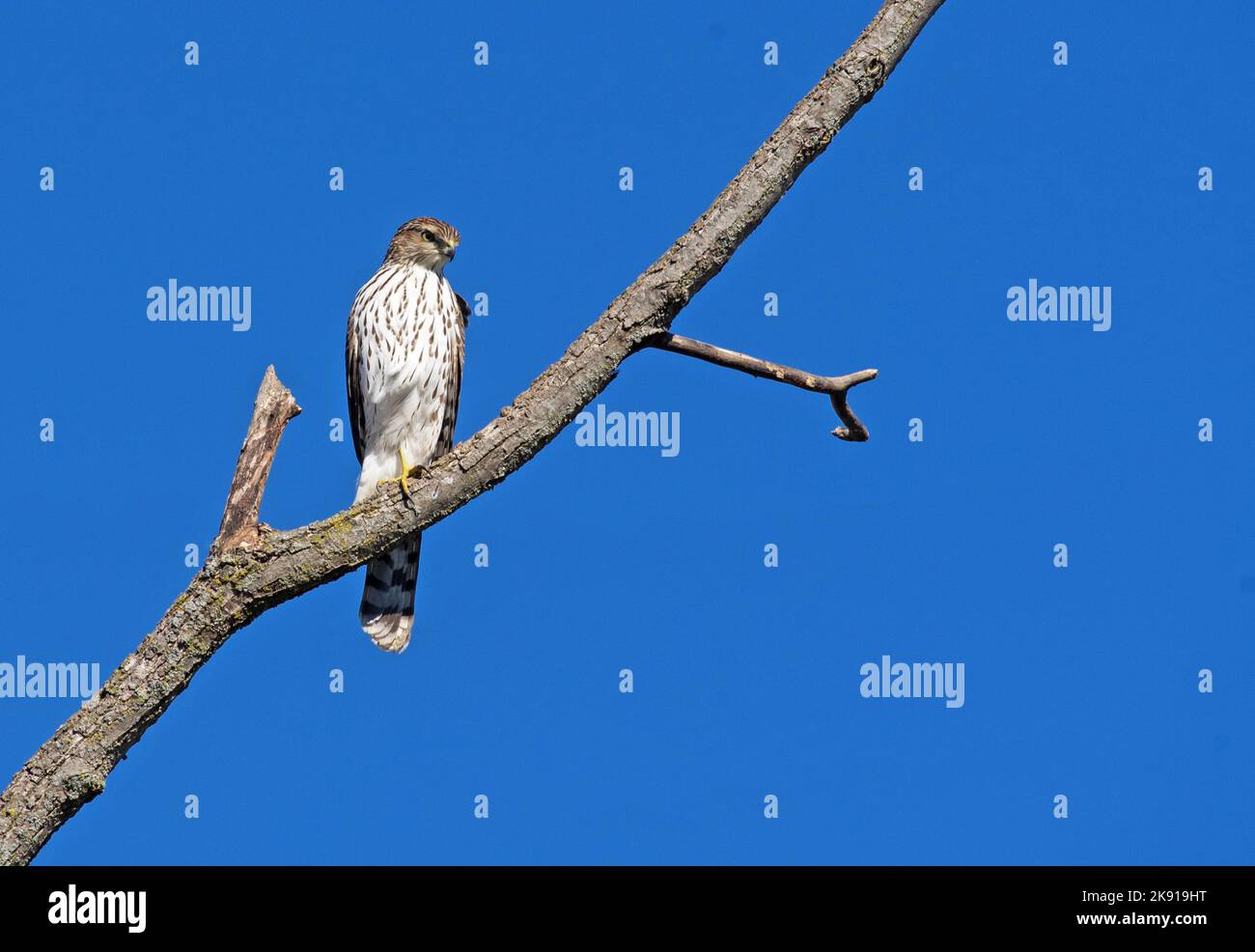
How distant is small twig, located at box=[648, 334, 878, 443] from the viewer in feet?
17.7

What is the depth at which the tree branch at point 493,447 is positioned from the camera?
504cm

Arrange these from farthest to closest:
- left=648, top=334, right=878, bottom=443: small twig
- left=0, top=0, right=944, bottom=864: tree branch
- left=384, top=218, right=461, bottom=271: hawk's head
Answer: left=384, top=218, right=461, bottom=271: hawk's head → left=648, top=334, right=878, bottom=443: small twig → left=0, top=0, right=944, bottom=864: tree branch

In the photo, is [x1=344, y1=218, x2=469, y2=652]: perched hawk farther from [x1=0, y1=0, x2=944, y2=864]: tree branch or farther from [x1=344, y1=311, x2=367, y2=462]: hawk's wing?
[x1=0, y1=0, x2=944, y2=864]: tree branch

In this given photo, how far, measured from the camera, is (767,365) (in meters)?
5.43

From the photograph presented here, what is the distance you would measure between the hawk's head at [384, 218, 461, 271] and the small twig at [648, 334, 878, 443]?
7.16ft

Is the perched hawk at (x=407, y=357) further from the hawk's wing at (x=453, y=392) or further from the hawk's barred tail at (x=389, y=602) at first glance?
the hawk's barred tail at (x=389, y=602)

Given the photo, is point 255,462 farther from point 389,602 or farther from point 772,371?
point 772,371

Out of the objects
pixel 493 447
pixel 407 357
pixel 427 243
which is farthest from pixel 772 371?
pixel 427 243

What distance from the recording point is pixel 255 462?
531 centimetres

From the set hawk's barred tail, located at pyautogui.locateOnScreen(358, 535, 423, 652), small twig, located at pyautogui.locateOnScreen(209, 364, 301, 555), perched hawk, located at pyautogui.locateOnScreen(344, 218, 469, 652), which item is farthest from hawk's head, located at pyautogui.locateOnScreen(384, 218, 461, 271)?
small twig, located at pyautogui.locateOnScreen(209, 364, 301, 555)
